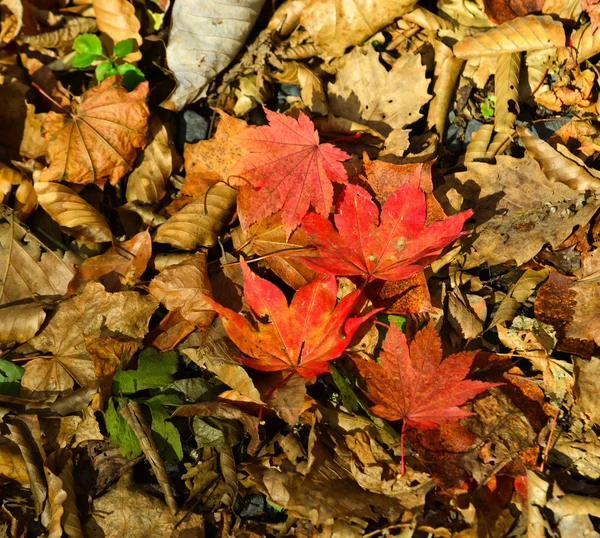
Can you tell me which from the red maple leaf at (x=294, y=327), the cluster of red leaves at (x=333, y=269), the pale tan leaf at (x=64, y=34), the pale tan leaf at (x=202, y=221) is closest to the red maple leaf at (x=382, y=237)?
the cluster of red leaves at (x=333, y=269)

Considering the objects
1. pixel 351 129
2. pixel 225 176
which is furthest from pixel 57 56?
pixel 351 129

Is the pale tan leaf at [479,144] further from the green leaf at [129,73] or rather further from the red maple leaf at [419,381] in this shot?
the green leaf at [129,73]

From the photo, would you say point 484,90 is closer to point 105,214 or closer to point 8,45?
point 105,214

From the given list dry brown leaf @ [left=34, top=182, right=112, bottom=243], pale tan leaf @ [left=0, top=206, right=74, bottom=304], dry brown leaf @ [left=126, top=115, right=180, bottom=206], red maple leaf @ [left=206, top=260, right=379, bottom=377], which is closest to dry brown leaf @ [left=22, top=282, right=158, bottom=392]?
pale tan leaf @ [left=0, top=206, right=74, bottom=304]

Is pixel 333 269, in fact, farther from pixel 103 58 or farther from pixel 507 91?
pixel 103 58

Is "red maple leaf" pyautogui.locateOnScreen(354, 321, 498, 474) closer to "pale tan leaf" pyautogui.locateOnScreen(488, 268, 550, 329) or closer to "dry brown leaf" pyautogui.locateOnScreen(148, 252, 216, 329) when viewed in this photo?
"pale tan leaf" pyautogui.locateOnScreen(488, 268, 550, 329)
